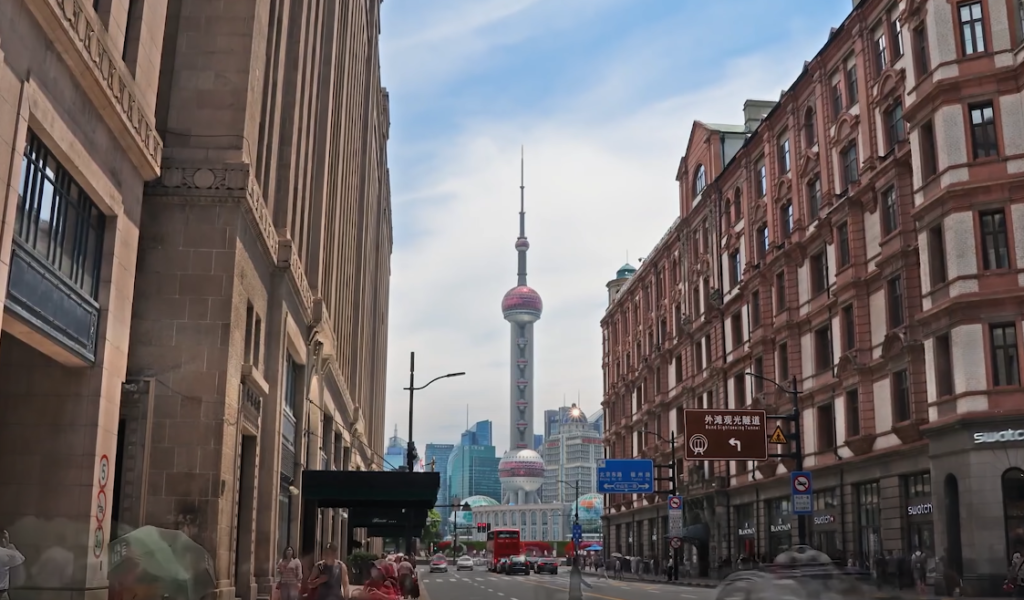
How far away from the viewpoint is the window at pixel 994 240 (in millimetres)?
32812

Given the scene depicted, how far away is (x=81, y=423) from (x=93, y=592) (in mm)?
2673

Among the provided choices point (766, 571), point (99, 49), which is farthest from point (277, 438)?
point (766, 571)

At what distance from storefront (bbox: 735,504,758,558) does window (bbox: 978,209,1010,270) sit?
23.4m

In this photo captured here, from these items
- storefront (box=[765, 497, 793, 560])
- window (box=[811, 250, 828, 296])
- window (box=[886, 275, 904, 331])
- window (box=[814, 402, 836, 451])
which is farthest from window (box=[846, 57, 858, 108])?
storefront (box=[765, 497, 793, 560])

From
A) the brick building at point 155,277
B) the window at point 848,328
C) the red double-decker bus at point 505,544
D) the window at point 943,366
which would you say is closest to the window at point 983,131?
the window at point 943,366

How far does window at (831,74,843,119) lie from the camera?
44719mm

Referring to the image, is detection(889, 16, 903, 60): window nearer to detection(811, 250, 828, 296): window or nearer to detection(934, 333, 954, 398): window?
detection(811, 250, 828, 296): window

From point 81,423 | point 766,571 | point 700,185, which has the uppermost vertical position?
point 700,185

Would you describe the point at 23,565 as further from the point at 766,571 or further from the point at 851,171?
the point at 851,171

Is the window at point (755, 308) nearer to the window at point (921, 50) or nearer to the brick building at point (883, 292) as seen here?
the brick building at point (883, 292)

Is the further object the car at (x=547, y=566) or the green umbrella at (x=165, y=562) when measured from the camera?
the car at (x=547, y=566)

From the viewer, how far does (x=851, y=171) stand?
43469 mm

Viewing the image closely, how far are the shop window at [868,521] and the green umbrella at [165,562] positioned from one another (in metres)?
30.4

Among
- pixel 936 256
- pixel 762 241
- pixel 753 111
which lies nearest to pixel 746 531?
pixel 762 241
